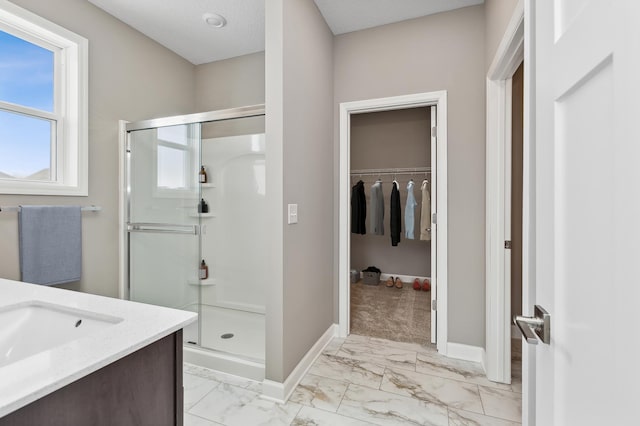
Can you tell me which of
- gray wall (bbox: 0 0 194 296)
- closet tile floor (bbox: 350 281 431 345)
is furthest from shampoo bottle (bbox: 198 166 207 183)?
closet tile floor (bbox: 350 281 431 345)

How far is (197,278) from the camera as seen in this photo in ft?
8.55

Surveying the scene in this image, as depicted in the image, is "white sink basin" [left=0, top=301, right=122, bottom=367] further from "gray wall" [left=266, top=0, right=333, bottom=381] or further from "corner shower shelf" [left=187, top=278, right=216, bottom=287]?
"corner shower shelf" [left=187, top=278, right=216, bottom=287]

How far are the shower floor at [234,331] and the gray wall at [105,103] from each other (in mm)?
808

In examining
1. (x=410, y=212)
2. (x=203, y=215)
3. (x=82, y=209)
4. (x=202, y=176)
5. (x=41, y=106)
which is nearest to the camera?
(x=41, y=106)

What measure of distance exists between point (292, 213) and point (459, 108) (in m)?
1.52

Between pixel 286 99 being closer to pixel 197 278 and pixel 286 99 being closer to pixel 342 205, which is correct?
pixel 342 205

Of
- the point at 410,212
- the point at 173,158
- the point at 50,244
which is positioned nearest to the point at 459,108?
the point at 410,212

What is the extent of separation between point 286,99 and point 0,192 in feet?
5.83

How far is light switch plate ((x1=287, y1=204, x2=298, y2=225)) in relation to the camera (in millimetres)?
1793

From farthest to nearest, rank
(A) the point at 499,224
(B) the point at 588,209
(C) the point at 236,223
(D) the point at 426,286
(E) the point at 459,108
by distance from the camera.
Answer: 1. (D) the point at 426,286
2. (C) the point at 236,223
3. (E) the point at 459,108
4. (A) the point at 499,224
5. (B) the point at 588,209

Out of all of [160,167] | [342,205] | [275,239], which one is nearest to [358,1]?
[342,205]

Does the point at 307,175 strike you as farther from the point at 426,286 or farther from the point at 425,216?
the point at 426,286

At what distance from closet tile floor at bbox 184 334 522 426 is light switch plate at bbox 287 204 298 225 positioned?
1066 millimetres

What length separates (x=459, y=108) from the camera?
2.19 meters
